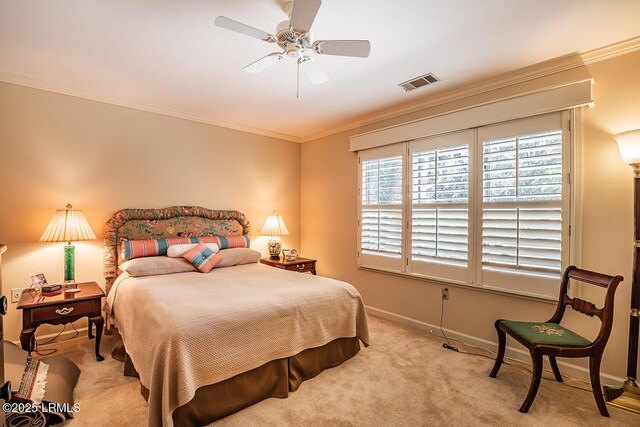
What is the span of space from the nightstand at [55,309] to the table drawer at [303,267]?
212 centimetres

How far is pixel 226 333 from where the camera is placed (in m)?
1.97

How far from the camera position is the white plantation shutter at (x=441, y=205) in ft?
10.3


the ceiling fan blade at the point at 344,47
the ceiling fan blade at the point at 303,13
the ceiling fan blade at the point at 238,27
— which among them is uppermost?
the ceiling fan blade at the point at 238,27

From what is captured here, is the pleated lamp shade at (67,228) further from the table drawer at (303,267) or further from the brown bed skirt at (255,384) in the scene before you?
the table drawer at (303,267)

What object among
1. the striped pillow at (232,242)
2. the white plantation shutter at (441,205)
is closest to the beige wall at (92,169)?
the striped pillow at (232,242)

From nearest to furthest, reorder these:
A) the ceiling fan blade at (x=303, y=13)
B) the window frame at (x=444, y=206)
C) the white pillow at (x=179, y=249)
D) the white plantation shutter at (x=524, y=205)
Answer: the ceiling fan blade at (x=303, y=13) → the white plantation shutter at (x=524, y=205) → the window frame at (x=444, y=206) → the white pillow at (x=179, y=249)

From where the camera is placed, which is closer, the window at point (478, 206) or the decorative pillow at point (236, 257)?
the window at point (478, 206)

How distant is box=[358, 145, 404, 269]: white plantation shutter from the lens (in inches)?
146

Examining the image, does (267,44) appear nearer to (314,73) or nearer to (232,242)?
(314,73)

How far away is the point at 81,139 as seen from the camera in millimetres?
3211

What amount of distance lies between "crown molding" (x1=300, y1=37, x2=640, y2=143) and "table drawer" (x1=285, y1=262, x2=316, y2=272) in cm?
219

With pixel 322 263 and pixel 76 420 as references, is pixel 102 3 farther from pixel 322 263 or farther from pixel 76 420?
pixel 322 263

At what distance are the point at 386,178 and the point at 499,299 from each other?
1790mm

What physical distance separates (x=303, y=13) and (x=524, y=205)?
2.40 meters
